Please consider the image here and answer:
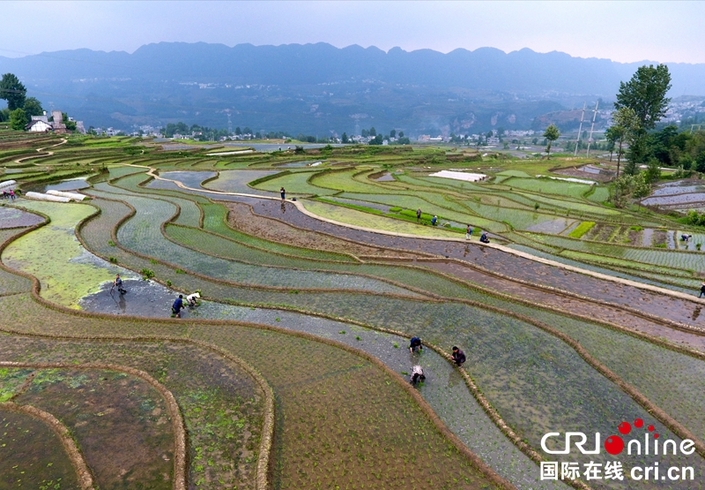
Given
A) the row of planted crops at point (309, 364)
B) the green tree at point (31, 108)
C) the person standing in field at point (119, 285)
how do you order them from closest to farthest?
1. the row of planted crops at point (309, 364)
2. the person standing in field at point (119, 285)
3. the green tree at point (31, 108)

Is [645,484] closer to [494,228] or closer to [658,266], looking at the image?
[658,266]

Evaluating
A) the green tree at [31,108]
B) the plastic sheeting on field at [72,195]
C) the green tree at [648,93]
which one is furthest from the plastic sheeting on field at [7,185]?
the green tree at [648,93]

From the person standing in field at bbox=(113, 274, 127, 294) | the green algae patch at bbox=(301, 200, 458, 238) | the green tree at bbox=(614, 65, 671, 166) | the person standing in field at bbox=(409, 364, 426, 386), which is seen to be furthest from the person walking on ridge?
the green tree at bbox=(614, 65, 671, 166)

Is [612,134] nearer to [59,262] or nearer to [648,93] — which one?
[648,93]

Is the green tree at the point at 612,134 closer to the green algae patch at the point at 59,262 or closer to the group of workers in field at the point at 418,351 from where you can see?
the group of workers in field at the point at 418,351

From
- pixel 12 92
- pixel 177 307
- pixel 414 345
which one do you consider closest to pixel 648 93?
pixel 414 345

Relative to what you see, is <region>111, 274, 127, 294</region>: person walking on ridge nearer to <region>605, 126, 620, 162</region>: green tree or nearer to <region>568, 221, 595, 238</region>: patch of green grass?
<region>568, 221, 595, 238</region>: patch of green grass
